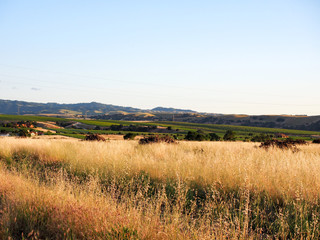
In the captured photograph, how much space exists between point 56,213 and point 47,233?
39 cm

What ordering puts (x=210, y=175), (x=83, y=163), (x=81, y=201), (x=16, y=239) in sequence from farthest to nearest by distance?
(x=83, y=163)
(x=210, y=175)
(x=81, y=201)
(x=16, y=239)

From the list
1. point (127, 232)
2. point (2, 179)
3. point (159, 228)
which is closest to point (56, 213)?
point (127, 232)

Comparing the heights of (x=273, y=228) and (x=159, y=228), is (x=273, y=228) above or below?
below

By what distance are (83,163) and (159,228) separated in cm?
682

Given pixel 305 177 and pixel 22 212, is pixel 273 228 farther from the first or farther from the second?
pixel 22 212

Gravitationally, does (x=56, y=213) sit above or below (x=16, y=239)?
above

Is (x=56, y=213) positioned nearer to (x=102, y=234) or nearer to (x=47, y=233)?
(x=47, y=233)

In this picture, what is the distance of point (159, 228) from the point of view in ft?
12.5

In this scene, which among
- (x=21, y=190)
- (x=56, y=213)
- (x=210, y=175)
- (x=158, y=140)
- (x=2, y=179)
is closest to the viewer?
(x=56, y=213)

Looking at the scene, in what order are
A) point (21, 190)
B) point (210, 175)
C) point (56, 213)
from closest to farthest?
point (56, 213) → point (21, 190) → point (210, 175)

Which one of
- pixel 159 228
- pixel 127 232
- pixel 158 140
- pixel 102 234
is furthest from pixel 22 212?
pixel 158 140

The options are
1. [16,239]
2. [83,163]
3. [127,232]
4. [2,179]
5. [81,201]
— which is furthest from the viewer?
[83,163]

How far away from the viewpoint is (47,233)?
4238 millimetres

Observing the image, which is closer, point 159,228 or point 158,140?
point 159,228
